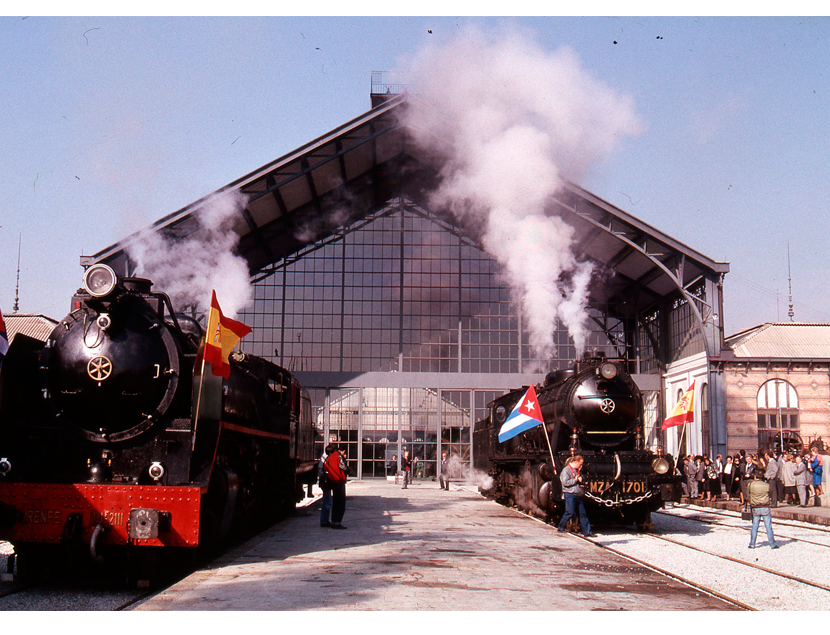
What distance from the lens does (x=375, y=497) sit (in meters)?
22.6

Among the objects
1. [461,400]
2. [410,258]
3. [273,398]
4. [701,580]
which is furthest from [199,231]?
[701,580]

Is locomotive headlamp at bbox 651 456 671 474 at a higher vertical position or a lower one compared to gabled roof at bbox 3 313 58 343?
lower

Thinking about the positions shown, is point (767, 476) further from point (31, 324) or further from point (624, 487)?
point (31, 324)

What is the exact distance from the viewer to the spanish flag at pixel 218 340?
8578 mm

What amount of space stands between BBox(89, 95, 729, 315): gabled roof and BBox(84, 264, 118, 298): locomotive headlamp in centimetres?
1638

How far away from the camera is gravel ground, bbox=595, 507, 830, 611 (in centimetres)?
756

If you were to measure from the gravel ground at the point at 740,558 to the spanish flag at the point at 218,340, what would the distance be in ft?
19.2

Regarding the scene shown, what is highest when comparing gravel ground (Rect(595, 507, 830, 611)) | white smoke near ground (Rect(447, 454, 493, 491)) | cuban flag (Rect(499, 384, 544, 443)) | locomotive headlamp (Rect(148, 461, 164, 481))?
cuban flag (Rect(499, 384, 544, 443))

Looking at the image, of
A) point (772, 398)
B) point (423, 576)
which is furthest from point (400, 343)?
point (423, 576)

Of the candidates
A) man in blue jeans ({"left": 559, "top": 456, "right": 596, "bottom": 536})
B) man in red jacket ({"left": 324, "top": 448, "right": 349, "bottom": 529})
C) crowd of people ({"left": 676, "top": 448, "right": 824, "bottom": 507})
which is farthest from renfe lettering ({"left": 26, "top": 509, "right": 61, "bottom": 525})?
crowd of people ({"left": 676, "top": 448, "right": 824, "bottom": 507})

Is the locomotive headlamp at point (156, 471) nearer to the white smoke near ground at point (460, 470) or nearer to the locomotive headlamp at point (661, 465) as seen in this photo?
the locomotive headlamp at point (661, 465)

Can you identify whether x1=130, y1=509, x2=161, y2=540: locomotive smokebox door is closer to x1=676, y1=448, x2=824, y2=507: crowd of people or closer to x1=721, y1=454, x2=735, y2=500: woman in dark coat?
x1=676, y1=448, x2=824, y2=507: crowd of people

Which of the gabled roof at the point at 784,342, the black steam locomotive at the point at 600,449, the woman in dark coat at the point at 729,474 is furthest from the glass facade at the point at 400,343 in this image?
the black steam locomotive at the point at 600,449

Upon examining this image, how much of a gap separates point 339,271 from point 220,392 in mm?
25887
